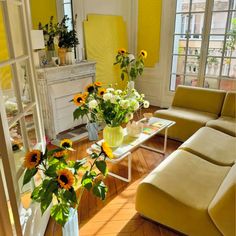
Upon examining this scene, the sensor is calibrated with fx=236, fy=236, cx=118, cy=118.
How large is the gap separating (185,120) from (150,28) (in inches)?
87.5

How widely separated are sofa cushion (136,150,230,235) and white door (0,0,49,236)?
0.83 m

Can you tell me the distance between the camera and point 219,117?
3213 millimetres

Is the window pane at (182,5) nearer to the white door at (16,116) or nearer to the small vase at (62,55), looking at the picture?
the small vase at (62,55)

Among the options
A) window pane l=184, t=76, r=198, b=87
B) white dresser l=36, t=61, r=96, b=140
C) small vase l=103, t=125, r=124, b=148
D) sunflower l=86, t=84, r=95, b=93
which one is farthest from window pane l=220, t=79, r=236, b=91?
sunflower l=86, t=84, r=95, b=93

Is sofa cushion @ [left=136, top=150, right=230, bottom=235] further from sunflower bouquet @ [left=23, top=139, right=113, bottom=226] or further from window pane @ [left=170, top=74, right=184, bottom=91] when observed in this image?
window pane @ [left=170, top=74, right=184, bottom=91]

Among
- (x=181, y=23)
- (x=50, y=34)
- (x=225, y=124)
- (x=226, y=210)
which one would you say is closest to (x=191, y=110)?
(x=225, y=124)

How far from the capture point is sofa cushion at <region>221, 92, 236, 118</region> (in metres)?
3.13

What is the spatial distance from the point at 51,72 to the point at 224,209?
2543mm

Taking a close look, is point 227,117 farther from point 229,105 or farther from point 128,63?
point 128,63

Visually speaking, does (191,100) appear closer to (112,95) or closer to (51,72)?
(112,95)

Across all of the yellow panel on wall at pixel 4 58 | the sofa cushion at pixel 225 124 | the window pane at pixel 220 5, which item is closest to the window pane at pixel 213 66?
Answer: the window pane at pixel 220 5

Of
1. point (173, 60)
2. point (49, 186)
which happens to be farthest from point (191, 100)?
point (49, 186)

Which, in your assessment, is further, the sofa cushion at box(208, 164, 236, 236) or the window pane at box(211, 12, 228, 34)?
the window pane at box(211, 12, 228, 34)

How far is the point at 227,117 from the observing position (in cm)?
316
